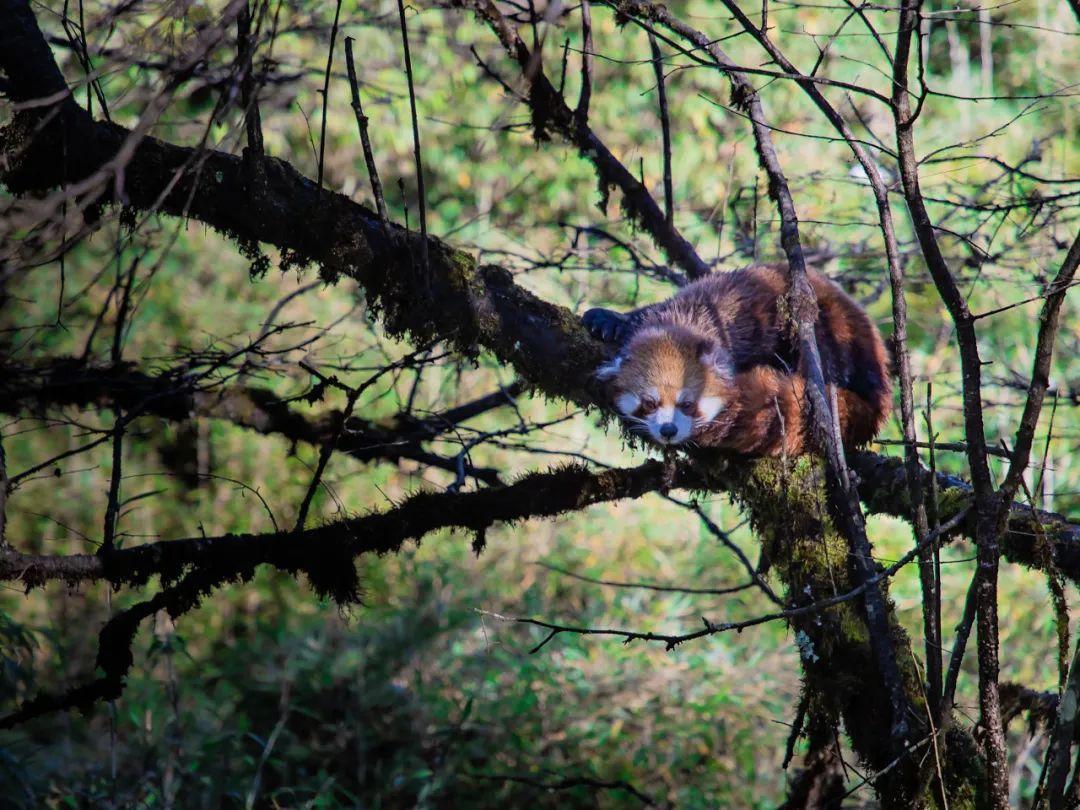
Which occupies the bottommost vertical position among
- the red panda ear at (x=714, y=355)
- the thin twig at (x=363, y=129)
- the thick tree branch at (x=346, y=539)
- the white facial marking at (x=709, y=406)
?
the thick tree branch at (x=346, y=539)

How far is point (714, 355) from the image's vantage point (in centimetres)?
351

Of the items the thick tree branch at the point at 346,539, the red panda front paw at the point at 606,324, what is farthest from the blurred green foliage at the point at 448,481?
the thick tree branch at the point at 346,539

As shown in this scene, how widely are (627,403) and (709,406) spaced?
26cm

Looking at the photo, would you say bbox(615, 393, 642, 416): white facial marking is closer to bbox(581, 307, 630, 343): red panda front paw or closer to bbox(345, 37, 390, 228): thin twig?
bbox(581, 307, 630, 343): red panda front paw

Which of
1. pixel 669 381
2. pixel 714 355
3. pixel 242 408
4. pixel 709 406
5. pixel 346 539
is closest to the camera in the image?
pixel 346 539

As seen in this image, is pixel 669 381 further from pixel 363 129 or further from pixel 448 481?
pixel 448 481

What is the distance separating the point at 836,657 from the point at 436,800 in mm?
2873

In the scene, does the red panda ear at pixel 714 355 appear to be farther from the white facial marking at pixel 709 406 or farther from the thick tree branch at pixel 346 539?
the thick tree branch at pixel 346 539

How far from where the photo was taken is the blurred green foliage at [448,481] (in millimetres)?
4012

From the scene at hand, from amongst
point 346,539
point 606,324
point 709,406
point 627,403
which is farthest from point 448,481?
point 346,539

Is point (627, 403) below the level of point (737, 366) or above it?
below

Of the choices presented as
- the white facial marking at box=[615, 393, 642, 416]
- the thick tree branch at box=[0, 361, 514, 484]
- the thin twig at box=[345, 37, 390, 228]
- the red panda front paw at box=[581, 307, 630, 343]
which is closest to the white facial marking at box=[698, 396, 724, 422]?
the white facial marking at box=[615, 393, 642, 416]

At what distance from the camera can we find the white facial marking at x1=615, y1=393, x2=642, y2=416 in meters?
3.04

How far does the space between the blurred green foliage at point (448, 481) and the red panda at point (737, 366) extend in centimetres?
31
